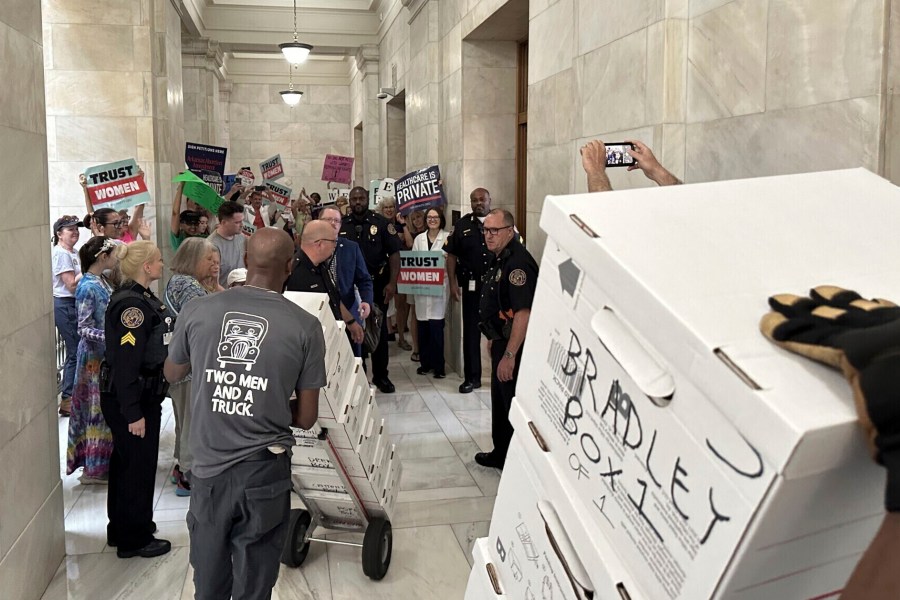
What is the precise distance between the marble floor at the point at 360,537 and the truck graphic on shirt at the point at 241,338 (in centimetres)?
167

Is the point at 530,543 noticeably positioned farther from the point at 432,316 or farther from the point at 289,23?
the point at 289,23

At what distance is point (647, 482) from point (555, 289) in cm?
42

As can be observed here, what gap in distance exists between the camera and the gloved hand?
80cm

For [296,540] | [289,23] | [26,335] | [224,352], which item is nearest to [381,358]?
[296,540]

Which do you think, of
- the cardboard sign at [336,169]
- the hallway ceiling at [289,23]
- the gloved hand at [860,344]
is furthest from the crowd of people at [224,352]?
the hallway ceiling at [289,23]

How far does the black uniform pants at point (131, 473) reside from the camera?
13.4 ft

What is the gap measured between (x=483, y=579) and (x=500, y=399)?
3.65 metres

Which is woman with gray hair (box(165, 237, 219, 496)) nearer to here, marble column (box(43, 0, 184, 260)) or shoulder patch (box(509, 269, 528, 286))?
shoulder patch (box(509, 269, 528, 286))

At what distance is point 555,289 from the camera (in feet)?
4.61

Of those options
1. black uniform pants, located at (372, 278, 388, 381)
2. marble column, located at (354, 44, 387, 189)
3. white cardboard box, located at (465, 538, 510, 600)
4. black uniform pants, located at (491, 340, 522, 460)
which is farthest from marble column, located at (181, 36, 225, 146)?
white cardboard box, located at (465, 538, 510, 600)

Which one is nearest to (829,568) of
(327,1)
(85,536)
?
(85,536)

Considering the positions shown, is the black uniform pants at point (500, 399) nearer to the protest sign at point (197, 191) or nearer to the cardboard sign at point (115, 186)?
the cardboard sign at point (115, 186)

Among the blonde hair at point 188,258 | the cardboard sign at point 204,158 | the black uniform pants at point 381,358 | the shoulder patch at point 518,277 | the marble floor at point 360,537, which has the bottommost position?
the marble floor at point 360,537

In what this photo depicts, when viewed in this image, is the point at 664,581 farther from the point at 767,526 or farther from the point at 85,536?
the point at 85,536
